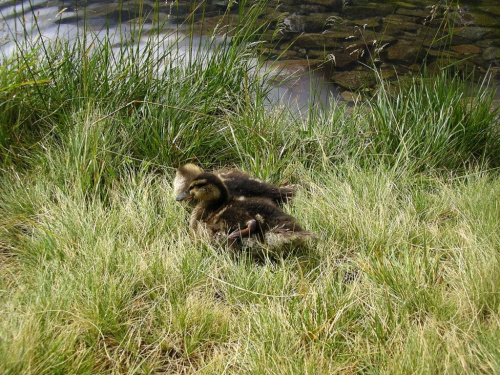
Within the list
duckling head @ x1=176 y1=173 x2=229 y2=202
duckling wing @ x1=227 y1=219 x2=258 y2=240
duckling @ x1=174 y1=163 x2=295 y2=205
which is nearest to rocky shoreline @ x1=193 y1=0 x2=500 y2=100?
duckling @ x1=174 y1=163 x2=295 y2=205

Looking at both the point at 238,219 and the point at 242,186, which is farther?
the point at 242,186

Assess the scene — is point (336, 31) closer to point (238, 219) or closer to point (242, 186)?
point (242, 186)

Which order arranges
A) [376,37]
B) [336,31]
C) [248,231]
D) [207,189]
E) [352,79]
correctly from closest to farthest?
[248,231] < [207,189] < [352,79] < [376,37] < [336,31]

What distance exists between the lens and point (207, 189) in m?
3.42

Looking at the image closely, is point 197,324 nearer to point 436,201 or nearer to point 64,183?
point 64,183

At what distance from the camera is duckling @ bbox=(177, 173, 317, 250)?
10.2ft

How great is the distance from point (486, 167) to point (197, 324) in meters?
2.39

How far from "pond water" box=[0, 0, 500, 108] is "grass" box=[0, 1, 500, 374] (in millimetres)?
1465

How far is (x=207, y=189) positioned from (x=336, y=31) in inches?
174

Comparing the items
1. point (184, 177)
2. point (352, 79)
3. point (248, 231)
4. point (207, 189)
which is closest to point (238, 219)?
point (248, 231)

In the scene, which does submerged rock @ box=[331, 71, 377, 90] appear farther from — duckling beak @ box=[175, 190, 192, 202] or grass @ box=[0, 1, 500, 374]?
duckling beak @ box=[175, 190, 192, 202]

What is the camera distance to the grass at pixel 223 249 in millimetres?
2527

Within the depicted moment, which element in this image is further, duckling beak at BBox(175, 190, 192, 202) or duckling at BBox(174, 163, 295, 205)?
duckling at BBox(174, 163, 295, 205)

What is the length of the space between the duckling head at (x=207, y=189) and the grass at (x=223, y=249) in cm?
20
